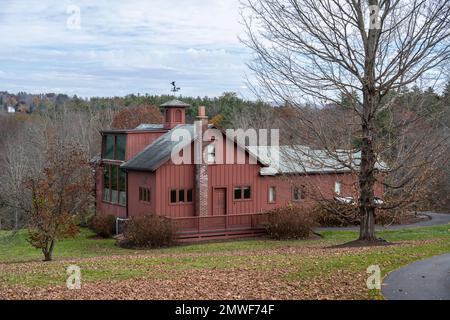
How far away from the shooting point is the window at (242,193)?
36.6 m

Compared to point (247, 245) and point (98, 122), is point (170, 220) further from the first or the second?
point (98, 122)

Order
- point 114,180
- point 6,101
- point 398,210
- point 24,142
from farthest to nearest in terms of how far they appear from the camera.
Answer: point 6,101
point 24,142
point 114,180
point 398,210

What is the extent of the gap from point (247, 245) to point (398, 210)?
10.4 m

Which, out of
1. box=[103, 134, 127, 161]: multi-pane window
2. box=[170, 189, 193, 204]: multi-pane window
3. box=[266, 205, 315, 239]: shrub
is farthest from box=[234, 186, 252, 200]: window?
box=[103, 134, 127, 161]: multi-pane window

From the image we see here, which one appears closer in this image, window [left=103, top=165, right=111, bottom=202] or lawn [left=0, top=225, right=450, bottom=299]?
lawn [left=0, top=225, right=450, bottom=299]

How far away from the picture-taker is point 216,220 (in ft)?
113

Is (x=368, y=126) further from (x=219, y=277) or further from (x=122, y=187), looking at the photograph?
(x=122, y=187)

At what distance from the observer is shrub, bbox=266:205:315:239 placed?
33162 mm

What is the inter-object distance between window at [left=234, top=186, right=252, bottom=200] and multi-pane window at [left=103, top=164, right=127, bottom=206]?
22.5 feet

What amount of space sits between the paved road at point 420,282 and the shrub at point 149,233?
1698 centimetres

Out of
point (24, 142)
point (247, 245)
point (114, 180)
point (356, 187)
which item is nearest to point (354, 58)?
point (356, 187)

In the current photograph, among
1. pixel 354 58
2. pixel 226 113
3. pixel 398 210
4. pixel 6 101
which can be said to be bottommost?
pixel 398 210

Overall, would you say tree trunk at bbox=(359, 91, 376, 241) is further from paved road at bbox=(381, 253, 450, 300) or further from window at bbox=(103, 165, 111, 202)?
window at bbox=(103, 165, 111, 202)

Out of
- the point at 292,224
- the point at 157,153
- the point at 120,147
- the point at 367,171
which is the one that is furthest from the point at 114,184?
the point at 367,171
